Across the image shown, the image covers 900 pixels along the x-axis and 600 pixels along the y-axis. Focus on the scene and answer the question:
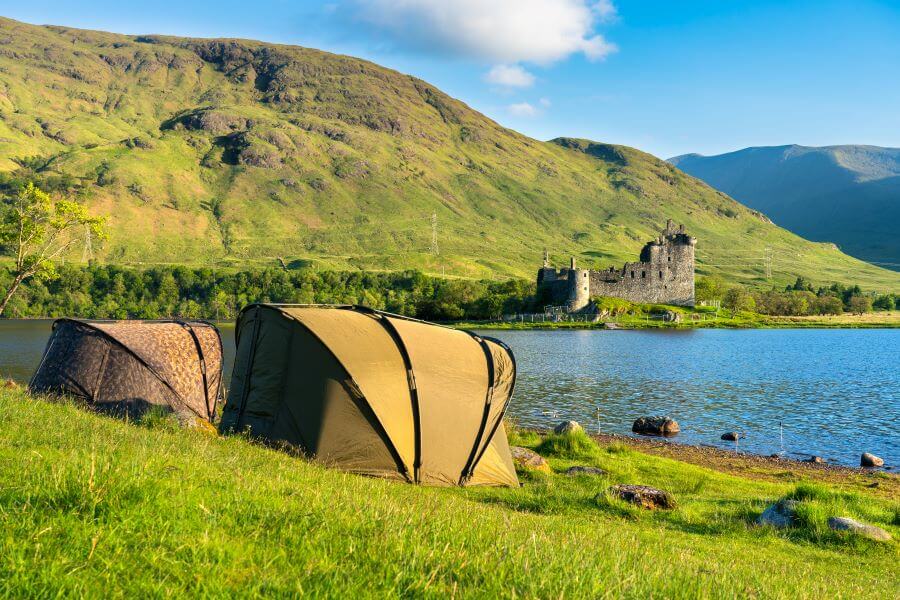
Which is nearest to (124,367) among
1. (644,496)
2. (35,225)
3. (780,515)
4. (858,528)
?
(644,496)

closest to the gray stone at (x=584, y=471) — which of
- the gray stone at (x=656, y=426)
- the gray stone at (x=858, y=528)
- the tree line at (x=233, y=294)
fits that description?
the gray stone at (x=858, y=528)

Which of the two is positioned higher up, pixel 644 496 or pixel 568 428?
pixel 644 496

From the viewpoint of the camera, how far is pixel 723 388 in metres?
52.8

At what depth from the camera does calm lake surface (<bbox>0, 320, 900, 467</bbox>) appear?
35.6 m

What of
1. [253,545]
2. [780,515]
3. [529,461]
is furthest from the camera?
[529,461]

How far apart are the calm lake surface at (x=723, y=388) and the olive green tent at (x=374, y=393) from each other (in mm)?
20389

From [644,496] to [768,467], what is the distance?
600 inches

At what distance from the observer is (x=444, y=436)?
16.1 metres

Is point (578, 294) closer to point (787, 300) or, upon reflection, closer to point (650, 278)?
point (650, 278)

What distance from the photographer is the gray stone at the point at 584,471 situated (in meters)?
19.3

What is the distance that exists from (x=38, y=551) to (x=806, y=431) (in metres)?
39.1

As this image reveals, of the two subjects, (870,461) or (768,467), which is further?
(870,461)

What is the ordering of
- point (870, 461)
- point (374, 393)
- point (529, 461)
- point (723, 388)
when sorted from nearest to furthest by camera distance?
point (374, 393) < point (529, 461) < point (870, 461) < point (723, 388)

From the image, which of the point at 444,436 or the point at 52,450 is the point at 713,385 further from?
the point at 52,450
